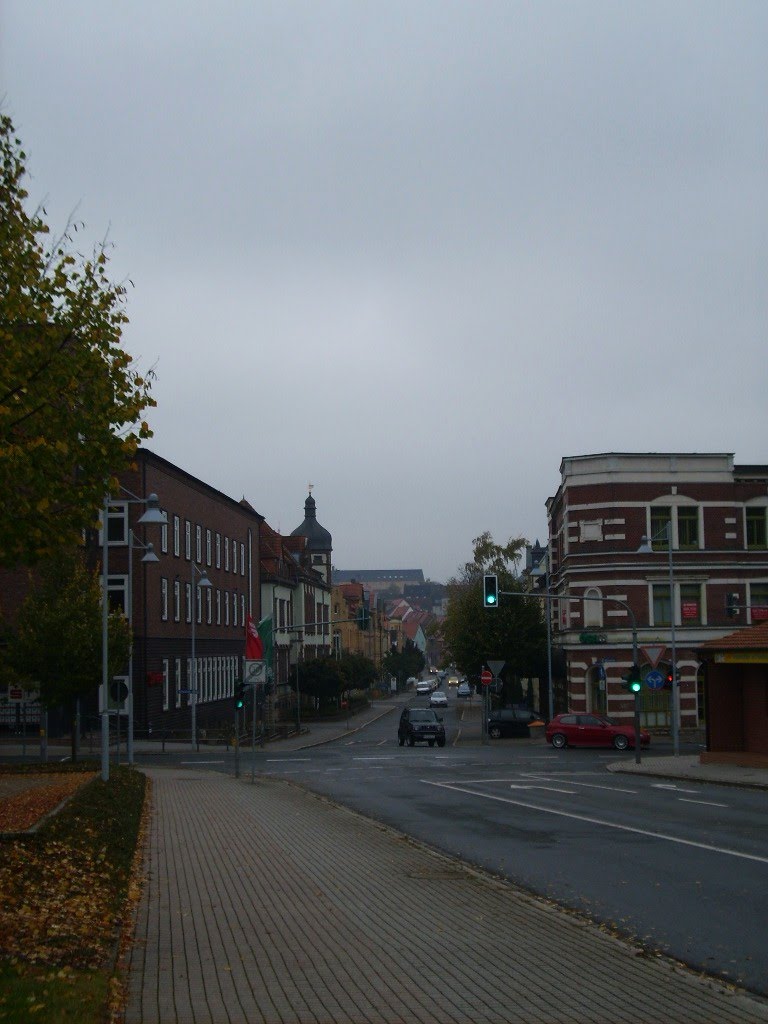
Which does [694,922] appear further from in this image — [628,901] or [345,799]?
[345,799]

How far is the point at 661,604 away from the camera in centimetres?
5453

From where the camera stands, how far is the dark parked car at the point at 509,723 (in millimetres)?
53844

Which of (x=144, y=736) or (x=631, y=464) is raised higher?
(x=631, y=464)

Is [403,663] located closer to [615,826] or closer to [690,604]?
[690,604]

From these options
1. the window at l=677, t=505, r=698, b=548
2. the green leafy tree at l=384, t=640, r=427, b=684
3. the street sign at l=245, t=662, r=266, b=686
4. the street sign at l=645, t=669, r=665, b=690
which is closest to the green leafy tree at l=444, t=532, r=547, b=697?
the window at l=677, t=505, r=698, b=548

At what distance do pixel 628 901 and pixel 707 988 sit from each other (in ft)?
11.7

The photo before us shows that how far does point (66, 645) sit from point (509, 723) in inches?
1028

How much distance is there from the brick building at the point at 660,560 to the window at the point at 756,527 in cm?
66

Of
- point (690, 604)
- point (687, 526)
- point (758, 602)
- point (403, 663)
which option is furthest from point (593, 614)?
point (403, 663)

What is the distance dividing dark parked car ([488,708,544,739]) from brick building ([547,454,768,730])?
8.70 feet

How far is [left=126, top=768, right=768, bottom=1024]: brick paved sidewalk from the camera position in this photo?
7.22 metres

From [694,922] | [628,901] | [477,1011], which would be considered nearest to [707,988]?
[477,1011]

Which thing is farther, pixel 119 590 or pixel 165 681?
pixel 165 681

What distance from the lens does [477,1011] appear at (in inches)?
284
